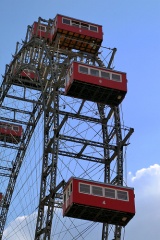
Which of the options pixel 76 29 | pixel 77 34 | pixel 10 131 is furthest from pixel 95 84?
pixel 10 131

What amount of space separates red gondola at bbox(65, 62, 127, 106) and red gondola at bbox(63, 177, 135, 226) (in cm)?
678

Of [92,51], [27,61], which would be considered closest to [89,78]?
[92,51]

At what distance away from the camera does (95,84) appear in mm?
39062

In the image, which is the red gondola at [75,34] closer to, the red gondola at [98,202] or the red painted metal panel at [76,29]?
the red painted metal panel at [76,29]

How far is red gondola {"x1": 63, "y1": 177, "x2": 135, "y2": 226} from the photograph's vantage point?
34.8 meters

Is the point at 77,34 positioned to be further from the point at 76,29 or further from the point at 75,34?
the point at 76,29

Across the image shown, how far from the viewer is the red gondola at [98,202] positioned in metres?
34.8

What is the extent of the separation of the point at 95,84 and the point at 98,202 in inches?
331

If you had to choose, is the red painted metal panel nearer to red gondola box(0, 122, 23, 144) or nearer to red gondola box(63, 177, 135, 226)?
red gondola box(63, 177, 135, 226)

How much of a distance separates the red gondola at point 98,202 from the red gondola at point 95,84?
6.78 meters

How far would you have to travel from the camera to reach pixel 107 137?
44.3 m

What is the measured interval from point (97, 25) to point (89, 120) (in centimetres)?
846

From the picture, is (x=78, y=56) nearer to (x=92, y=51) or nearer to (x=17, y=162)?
(x=92, y=51)

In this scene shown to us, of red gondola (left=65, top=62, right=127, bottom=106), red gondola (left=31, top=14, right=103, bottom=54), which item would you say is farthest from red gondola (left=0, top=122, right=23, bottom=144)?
red gondola (left=65, top=62, right=127, bottom=106)
